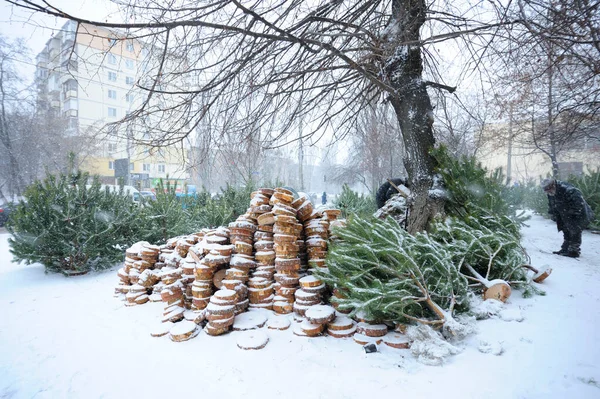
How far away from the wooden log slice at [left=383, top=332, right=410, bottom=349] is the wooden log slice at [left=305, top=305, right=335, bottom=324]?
600mm

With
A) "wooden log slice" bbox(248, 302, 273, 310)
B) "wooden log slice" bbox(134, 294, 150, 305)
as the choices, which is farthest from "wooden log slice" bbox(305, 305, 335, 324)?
"wooden log slice" bbox(134, 294, 150, 305)

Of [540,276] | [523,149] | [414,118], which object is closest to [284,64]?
[414,118]

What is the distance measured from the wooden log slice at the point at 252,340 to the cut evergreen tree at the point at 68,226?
419cm

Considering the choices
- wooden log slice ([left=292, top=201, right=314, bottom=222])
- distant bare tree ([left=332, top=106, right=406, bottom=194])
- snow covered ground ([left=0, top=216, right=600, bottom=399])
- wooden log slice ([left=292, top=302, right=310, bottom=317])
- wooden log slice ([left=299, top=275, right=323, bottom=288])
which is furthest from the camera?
distant bare tree ([left=332, top=106, right=406, bottom=194])

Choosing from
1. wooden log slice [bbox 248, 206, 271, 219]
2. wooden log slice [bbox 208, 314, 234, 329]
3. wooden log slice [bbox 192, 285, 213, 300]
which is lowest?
wooden log slice [bbox 208, 314, 234, 329]

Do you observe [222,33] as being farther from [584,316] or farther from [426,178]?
[584,316]

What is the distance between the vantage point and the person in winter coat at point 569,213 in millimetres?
6006

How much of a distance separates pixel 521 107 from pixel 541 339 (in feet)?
26.5

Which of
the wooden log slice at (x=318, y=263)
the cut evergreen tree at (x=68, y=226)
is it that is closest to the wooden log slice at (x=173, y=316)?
the wooden log slice at (x=318, y=263)

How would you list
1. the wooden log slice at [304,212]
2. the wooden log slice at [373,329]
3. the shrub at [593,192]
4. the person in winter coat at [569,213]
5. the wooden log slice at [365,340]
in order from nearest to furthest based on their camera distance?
the wooden log slice at [365,340], the wooden log slice at [373,329], the wooden log slice at [304,212], the person in winter coat at [569,213], the shrub at [593,192]

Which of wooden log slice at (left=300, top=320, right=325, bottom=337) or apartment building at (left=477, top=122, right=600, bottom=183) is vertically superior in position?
apartment building at (left=477, top=122, right=600, bottom=183)

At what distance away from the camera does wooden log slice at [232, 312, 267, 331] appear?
3.19 m

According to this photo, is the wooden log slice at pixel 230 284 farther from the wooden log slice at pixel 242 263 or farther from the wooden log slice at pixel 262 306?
the wooden log slice at pixel 262 306

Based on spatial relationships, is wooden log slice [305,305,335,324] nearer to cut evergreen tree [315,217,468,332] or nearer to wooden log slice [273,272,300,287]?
cut evergreen tree [315,217,468,332]
